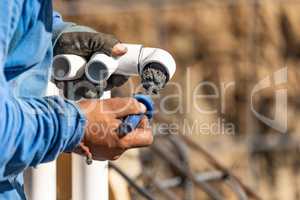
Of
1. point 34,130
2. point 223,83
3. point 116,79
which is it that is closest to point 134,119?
point 34,130

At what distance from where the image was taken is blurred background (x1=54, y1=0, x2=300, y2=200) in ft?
11.1

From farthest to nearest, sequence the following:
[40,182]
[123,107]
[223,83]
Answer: [223,83] → [40,182] → [123,107]

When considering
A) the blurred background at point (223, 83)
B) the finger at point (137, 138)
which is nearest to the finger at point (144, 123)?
the finger at point (137, 138)

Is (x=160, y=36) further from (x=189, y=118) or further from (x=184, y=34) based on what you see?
(x=189, y=118)

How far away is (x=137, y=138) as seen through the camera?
1.41 m

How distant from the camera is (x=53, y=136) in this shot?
1.29 metres

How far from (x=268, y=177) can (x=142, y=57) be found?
222 centimetres

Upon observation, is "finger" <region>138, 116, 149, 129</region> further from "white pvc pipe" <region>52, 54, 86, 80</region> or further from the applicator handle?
"white pvc pipe" <region>52, 54, 86, 80</region>

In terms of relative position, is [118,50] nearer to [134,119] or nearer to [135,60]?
[135,60]

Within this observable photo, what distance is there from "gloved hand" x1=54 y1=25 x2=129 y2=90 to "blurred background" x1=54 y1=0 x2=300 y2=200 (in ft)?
5.14

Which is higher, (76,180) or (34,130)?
(34,130)

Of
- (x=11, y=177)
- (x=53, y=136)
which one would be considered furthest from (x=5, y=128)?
(x=11, y=177)

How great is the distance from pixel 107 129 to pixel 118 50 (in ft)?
0.96

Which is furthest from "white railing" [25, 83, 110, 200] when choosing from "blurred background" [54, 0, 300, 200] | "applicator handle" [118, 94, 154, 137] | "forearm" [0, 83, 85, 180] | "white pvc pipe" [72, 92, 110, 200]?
"blurred background" [54, 0, 300, 200]
